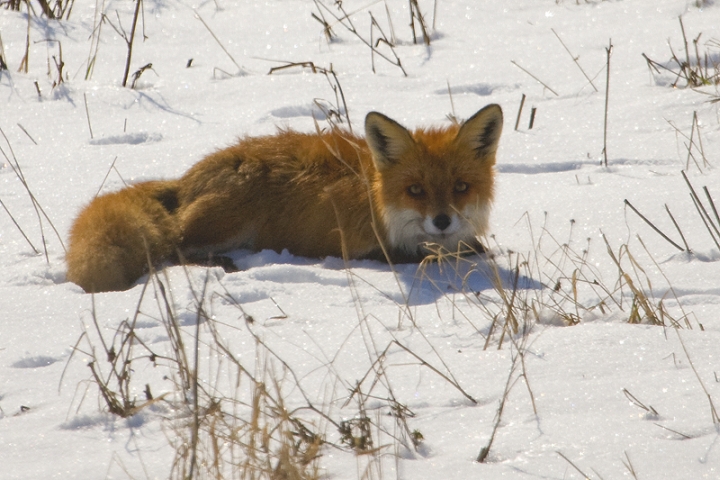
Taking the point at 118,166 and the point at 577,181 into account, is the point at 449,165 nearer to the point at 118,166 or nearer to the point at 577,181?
the point at 577,181

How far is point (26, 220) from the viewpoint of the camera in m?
6.13

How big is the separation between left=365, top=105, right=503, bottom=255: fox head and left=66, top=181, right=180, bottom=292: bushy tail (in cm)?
160

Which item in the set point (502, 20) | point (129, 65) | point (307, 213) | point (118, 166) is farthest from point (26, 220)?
point (502, 20)

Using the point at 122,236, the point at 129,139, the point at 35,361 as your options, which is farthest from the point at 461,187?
the point at 129,139

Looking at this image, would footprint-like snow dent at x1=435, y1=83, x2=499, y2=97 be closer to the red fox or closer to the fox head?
the red fox

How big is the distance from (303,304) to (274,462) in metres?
1.76

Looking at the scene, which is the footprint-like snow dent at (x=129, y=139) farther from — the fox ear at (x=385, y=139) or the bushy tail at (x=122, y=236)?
the fox ear at (x=385, y=139)

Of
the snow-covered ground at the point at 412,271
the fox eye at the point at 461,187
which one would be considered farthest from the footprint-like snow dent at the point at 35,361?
the fox eye at the point at 461,187

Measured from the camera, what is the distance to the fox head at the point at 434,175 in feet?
18.1

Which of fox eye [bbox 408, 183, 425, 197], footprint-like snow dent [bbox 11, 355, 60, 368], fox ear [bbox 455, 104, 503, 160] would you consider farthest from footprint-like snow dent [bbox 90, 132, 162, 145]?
footprint-like snow dent [bbox 11, 355, 60, 368]

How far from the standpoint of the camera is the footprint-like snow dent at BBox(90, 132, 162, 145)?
24.2ft

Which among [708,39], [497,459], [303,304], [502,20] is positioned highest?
[502,20]

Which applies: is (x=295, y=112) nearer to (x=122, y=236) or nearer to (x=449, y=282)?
(x=122, y=236)

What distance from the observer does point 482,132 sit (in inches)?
223
